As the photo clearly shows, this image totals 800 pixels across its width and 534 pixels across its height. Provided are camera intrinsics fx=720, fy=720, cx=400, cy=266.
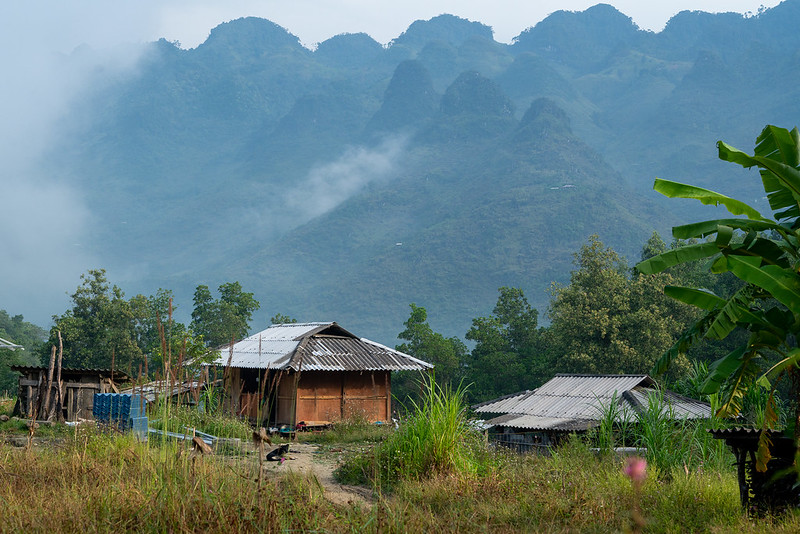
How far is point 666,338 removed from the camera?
30.5 meters

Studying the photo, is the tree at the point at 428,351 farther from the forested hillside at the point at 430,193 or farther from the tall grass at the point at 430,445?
the forested hillside at the point at 430,193

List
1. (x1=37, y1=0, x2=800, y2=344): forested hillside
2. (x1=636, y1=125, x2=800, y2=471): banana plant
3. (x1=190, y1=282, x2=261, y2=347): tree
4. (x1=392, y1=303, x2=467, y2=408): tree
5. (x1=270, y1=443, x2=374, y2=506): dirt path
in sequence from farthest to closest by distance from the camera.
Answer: (x1=37, y1=0, x2=800, y2=344): forested hillside → (x1=190, y1=282, x2=261, y2=347): tree → (x1=392, y1=303, x2=467, y2=408): tree → (x1=270, y1=443, x2=374, y2=506): dirt path → (x1=636, y1=125, x2=800, y2=471): banana plant

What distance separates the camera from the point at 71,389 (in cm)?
1684

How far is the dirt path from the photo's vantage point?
7.35 metres

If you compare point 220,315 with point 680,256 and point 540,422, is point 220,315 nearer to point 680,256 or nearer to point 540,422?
point 540,422

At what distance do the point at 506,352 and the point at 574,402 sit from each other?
843 inches

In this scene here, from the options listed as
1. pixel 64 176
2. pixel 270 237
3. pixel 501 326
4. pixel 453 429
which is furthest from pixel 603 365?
pixel 64 176

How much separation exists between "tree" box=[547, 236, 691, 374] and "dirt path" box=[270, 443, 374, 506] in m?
18.7

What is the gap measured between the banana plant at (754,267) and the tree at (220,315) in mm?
39551

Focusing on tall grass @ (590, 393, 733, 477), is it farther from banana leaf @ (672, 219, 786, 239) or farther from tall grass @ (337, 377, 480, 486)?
banana leaf @ (672, 219, 786, 239)

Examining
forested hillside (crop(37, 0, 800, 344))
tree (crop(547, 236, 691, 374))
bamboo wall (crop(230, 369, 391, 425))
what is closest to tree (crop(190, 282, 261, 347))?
tree (crop(547, 236, 691, 374))

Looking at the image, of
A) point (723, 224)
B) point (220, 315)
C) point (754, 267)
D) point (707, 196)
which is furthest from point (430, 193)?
point (754, 267)

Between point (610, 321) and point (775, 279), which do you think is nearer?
point (775, 279)

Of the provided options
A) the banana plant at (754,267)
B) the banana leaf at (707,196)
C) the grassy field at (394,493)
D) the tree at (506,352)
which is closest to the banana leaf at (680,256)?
the banana plant at (754,267)
